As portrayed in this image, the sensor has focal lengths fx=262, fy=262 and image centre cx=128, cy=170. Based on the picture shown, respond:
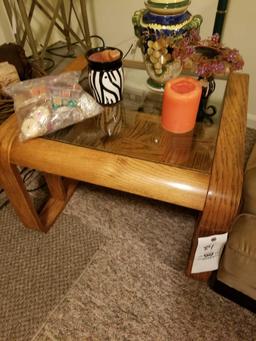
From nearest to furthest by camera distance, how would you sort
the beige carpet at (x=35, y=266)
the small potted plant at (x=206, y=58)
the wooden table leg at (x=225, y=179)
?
the wooden table leg at (x=225, y=179)
the small potted plant at (x=206, y=58)
the beige carpet at (x=35, y=266)

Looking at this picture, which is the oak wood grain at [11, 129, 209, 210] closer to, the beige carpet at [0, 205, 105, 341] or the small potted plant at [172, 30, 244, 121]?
the small potted plant at [172, 30, 244, 121]

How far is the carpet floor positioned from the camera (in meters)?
0.72

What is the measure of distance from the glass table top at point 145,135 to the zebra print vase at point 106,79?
0.04 metres

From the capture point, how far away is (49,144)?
2.11 feet

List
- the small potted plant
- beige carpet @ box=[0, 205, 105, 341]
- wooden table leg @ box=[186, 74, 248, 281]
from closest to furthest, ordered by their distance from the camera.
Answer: wooden table leg @ box=[186, 74, 248, 281]
the small potted plant
beige carpet @ box=[0, 205, 105, 341]

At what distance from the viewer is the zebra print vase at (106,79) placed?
696mm

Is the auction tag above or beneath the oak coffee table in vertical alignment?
beneath

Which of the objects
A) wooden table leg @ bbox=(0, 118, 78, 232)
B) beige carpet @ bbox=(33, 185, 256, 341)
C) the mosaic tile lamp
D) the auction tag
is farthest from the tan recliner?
wooden table leg @ bbox=(0, 118, 78, 232)

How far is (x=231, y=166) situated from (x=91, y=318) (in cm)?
56

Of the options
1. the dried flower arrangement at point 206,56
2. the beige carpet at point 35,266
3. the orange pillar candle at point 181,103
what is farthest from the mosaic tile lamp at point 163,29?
the beige carpet at point 35,266

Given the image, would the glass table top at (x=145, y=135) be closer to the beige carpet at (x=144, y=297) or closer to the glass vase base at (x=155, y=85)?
the glass vase base at (x=155, y=85)

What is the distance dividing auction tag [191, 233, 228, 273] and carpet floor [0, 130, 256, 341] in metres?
0.14

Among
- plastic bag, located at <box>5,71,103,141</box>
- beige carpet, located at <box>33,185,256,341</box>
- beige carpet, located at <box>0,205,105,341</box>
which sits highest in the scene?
plastic bag, located at <box>5,71,103,141</box>

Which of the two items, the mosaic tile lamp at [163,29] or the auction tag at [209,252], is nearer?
the auction tag at [209,252]
